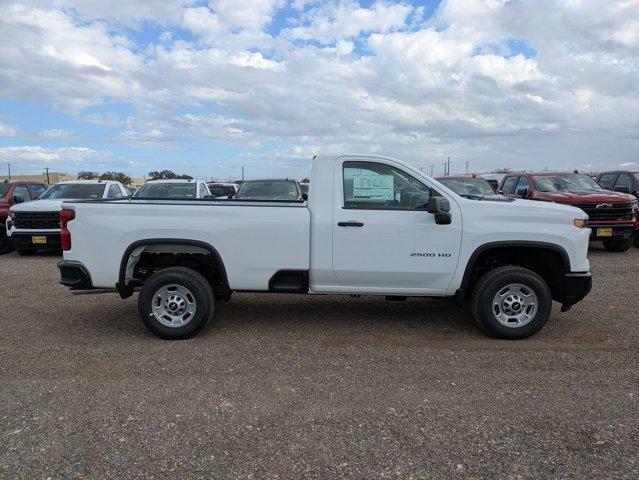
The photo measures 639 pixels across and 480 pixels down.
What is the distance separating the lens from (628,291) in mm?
7711

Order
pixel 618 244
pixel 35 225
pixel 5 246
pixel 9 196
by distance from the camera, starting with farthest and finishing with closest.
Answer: pixel 9 196 → pixel 5 246 → pixel 618 244 → pixel 35 225

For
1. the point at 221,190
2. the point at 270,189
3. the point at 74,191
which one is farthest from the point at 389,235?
the point at 221,190

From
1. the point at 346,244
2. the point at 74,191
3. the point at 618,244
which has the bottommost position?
the point at 618,244

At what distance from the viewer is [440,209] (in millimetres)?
5094

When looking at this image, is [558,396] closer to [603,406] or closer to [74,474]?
[603,406]

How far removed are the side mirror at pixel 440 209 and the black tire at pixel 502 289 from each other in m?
0.77

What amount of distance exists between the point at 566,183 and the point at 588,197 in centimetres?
146

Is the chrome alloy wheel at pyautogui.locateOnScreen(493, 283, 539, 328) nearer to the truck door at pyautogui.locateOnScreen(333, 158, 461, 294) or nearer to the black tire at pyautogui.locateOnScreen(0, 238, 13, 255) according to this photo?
the truck door at pyautogui.locateOnScreen(333, 158, 461, 294)

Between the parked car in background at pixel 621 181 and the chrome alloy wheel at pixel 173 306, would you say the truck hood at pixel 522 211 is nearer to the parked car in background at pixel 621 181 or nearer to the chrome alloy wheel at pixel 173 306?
the chrome alloy wheel at pixel 173 306

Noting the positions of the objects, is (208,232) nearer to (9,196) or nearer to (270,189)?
(270,189)

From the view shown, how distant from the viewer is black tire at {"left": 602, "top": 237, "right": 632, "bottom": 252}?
38.5 ft

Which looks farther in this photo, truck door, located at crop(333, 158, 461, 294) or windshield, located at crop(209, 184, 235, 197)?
windshield, located at crop(209, 184, 235, 197)

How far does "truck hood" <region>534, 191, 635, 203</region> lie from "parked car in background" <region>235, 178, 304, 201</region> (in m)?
5.67

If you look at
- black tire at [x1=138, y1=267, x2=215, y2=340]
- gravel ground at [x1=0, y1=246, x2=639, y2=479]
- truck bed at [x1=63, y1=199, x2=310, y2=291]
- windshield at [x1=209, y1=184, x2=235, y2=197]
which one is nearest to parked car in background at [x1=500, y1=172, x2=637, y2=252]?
gravel ground at [x1=0, y1=246, x2=639, y2=479]
